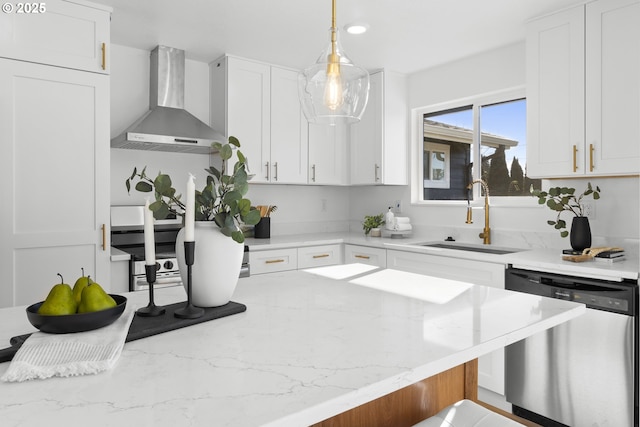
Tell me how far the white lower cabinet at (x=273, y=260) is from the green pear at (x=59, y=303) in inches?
87.4

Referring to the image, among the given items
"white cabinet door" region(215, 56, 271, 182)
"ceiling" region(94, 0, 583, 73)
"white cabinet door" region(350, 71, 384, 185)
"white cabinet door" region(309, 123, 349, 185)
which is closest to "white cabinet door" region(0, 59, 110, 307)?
"ceiling" region(94, 0, 583, 73)

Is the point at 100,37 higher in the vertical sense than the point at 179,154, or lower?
higher

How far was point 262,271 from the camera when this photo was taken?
332 centimetres

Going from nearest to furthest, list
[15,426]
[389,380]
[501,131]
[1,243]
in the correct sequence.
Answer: [15,426] → [389,380] → [1,243] → [501,131]

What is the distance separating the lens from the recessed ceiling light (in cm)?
279

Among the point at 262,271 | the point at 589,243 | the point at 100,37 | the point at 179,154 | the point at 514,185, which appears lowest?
the point at 262,271

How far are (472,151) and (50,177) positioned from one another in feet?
9.98

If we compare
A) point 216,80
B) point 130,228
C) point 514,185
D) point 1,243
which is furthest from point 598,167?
point 1,243

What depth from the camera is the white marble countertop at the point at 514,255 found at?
221 cm

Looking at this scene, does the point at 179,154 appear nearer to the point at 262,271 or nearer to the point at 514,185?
the point at 262,271

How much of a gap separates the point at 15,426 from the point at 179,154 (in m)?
3.12

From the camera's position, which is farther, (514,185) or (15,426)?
(514,185)

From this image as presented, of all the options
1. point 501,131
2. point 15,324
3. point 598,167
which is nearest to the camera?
point 15,324

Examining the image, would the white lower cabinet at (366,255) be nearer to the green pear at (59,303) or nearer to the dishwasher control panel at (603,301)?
the dishwasher control panel at (603,301)
